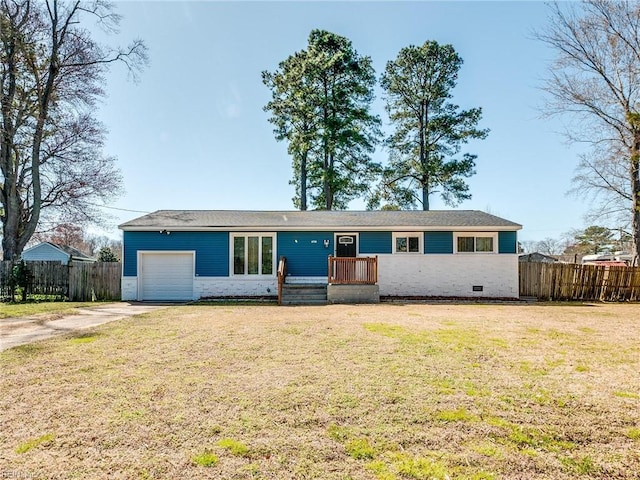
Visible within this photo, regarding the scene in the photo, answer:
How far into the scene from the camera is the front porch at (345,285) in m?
13.5

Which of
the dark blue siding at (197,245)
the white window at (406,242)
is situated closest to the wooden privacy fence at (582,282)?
the white window at (406,242)

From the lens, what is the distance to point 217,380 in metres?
4.32

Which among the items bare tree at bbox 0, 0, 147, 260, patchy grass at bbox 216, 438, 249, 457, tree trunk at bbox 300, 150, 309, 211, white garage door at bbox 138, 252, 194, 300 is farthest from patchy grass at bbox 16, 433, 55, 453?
tree trunk at bbox 300, 150, 309, 211

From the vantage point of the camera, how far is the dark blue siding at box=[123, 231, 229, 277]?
14992 mm

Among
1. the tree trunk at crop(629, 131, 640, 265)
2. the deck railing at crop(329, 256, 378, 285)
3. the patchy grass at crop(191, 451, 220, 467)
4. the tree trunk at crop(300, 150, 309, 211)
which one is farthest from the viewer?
the tree trunk at crop(300, 150, 309, 211)

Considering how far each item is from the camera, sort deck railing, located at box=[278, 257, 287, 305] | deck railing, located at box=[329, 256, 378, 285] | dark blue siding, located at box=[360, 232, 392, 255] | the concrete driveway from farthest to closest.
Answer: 1. dark blue siding, located at box=[360, 232, 392, 255]
2. deck railing, located at box=[329, 256, 378, 285]
3. deck railing, located at box=[278, 257, 287, 305]
4. the concrete driveway

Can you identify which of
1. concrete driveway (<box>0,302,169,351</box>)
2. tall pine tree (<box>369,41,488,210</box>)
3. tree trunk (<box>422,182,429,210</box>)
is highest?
tall pine tree (<box>369,41,488,210</box>)

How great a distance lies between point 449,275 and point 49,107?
2059 cm

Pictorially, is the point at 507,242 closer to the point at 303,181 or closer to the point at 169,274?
the point at 169,274

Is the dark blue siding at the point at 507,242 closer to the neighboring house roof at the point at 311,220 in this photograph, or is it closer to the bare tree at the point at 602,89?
the neighboring house roof at the point at 311,220

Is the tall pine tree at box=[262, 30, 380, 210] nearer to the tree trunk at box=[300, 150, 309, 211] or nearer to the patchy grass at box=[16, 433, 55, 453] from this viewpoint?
the tree trunk at box=[300, 150, 309, 211]

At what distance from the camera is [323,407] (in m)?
3.53

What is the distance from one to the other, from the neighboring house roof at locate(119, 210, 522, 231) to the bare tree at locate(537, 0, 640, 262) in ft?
20.3

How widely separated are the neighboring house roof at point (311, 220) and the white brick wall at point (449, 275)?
128 cm
